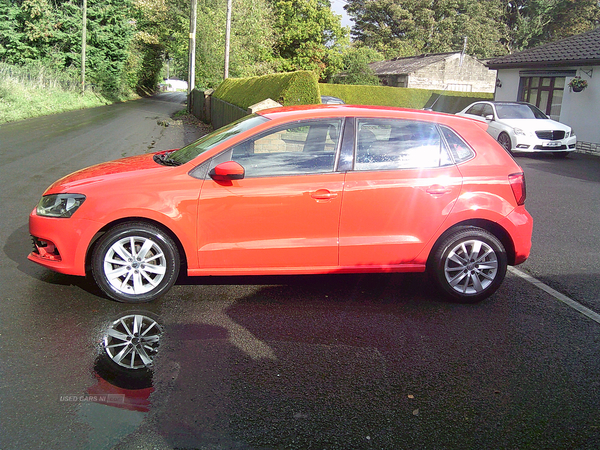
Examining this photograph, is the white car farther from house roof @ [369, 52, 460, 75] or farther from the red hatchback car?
house roof @ [369, 52, 460, 75]

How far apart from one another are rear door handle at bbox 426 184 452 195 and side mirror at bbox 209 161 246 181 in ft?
5.42

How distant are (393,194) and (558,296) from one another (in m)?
2.03

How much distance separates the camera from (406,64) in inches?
1913

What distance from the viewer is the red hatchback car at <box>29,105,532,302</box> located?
464 cm

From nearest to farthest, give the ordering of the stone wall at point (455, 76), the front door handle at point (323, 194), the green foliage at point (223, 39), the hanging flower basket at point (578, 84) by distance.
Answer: the front door handle at point (323, 194) → the hanging flower basket at point (578, 84) → the green foliage at point (223, 39) → the stone wall at point (455, 76)

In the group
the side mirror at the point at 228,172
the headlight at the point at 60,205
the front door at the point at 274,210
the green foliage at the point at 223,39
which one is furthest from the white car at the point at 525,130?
the green foliage at the point at 223,39

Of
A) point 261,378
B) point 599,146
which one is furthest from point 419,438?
point 599,146

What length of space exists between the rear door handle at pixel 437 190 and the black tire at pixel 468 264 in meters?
0.39

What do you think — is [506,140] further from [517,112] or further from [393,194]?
[393,194]

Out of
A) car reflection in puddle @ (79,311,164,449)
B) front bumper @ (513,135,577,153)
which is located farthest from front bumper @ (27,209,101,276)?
front bumper @ (513,135,577,153)

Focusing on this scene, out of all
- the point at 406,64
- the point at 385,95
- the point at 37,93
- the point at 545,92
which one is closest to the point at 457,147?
the point at 545,92

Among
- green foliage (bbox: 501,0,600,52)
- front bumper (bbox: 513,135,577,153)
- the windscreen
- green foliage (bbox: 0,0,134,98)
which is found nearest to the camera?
front bumper (bbox: 513,135,577,153)

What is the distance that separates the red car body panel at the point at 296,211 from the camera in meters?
4.62

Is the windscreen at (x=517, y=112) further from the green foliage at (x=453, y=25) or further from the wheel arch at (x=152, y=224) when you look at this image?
the green foliage at (x=453, y=25)
